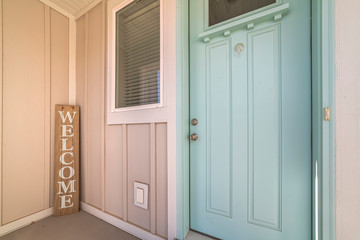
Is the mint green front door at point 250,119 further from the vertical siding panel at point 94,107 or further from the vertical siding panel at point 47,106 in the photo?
the vertical siding panel at point 47,106

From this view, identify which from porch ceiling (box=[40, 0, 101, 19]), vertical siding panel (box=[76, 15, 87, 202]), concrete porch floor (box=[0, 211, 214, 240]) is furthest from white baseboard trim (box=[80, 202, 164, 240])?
porch ceiling (box=[40, 0, 101, 19])

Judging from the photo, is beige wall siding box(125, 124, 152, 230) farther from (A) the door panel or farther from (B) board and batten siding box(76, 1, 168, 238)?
(A) the door panel

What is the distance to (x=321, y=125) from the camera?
0.73 meters

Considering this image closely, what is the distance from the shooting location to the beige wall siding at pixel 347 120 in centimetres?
65

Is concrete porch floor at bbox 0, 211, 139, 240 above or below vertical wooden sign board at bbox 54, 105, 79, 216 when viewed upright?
below

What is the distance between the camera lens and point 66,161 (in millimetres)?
1812

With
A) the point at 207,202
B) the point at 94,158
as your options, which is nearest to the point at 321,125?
the point at 207,202

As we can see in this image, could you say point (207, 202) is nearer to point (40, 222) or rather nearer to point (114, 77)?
point (114, 77)

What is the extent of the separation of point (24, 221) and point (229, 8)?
304 cm

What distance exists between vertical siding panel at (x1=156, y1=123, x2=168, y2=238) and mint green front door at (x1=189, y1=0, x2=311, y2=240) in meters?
0.25

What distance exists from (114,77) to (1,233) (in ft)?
6.59

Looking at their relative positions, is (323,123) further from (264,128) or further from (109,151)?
(109,151)

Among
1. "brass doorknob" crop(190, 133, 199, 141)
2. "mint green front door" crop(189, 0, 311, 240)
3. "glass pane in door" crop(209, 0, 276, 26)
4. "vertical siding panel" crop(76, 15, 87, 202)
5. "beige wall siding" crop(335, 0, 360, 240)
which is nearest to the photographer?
"beige wall siding" crop(335, 0, 360, 240)

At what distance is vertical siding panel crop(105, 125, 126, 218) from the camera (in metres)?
1.55
